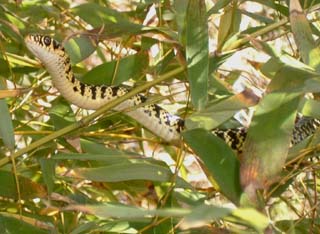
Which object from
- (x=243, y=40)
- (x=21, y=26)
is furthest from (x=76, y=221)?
(x=243, y=40)

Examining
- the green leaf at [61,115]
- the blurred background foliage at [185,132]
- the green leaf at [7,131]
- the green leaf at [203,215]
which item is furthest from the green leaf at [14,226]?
the green leaf at [203,215]

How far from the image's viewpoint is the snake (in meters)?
1.71

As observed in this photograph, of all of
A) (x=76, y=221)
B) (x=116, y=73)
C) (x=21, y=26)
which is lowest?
(x=76, y=221)

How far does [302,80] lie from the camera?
111cm

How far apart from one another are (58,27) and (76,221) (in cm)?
75

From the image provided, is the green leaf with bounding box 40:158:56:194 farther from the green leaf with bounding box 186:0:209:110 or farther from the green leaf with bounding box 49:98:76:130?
the green leaf with bounding box 186:0:209:110

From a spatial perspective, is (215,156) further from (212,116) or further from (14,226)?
(14,226)

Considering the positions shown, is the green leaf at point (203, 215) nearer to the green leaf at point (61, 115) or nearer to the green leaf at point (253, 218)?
the green leaf at point (253, 218)

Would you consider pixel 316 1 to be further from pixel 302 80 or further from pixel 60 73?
pixel 60 73

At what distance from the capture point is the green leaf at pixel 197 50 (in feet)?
4.31

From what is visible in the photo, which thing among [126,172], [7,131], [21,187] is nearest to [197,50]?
[126,172]

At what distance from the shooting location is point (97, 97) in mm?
1810

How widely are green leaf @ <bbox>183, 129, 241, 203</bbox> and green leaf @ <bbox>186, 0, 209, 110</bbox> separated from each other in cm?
13

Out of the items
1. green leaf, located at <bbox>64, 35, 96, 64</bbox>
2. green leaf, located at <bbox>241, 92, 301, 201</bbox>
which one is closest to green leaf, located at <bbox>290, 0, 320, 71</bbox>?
green leaf, located at <bbox>241, 92, 301, 201</bbox>
